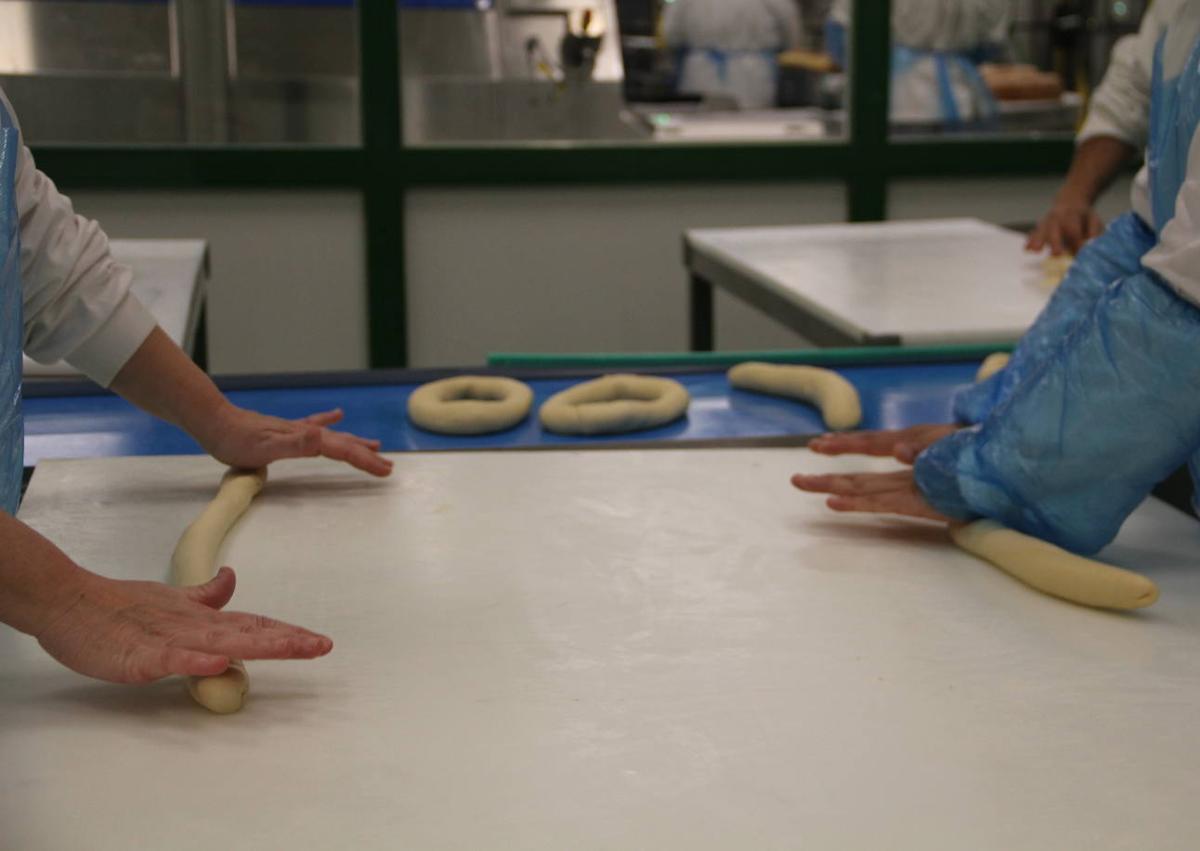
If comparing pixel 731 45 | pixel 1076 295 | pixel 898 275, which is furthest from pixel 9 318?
pixel 731 45

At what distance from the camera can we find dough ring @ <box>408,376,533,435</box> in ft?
6.00

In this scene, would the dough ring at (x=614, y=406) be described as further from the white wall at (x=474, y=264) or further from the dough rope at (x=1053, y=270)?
the white wall at (x=474, y=264)

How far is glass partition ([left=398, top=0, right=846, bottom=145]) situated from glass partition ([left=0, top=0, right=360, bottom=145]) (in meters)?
0.23

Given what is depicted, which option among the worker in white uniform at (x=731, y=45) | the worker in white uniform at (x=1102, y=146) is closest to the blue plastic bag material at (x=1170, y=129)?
the worker in white uniform at (x=1102, y=146)

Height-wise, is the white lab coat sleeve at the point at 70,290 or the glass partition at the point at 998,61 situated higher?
the glass partition at the point at 998,61

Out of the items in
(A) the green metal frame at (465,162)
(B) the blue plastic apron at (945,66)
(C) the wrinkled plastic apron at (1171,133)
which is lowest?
(A) the green metal frame at (465,162)

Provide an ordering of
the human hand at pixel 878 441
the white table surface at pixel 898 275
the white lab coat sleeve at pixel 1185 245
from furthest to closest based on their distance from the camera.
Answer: the white table surface at pixel 898 275
the human hand at pixel 878 441
the white lab coat sleeve at pixel 1185 245

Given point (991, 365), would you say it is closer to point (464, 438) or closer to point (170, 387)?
point (464, 438)

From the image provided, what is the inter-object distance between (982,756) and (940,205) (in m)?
3.74

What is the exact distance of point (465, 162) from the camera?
4.16m

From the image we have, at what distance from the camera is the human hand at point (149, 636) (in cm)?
98

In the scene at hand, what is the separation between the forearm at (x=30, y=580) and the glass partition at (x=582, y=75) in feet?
10.8

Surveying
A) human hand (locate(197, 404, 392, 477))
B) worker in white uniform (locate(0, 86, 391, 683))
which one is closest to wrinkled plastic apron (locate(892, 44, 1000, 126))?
worker in white uniform (locate(0, 86, 391, 683))

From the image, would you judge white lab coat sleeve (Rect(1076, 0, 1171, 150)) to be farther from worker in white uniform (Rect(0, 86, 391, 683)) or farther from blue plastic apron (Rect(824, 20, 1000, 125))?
blue plastic apron (Rect(824, 20, 1000, 125))
